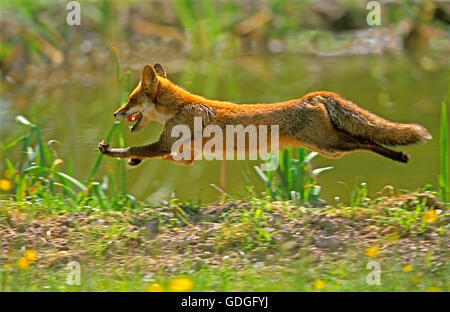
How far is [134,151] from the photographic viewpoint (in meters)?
6.23

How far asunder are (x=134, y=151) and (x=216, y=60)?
9551 millimetres

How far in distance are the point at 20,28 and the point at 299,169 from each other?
8.95 metres

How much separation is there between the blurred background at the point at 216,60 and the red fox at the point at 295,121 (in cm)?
245

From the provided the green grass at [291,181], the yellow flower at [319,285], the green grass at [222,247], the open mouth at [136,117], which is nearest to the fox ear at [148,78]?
the open mouth at [136,117]

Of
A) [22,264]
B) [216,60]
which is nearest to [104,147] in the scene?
[22,264]

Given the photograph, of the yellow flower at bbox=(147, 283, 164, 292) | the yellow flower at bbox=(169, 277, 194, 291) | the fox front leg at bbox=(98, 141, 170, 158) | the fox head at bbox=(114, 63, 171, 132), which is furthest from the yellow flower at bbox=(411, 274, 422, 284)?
the fox head at bbox=(114, 63, 171, 132)

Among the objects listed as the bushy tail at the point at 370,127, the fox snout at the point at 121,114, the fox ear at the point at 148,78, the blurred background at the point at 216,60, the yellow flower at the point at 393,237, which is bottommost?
the yellow flower at the point at 393,237

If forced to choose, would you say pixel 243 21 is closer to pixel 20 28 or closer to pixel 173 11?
pixel 173 11

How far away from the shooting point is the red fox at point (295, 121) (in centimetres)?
611

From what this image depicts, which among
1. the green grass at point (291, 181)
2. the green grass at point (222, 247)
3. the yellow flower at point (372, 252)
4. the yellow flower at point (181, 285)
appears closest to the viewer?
the yellow flower at point (181, 285)

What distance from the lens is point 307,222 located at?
614cm

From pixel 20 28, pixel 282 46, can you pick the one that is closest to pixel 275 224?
pixel 20 28

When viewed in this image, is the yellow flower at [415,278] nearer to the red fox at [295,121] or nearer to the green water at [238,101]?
the red fox at [295,121]

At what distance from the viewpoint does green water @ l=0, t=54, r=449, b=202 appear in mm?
8672
